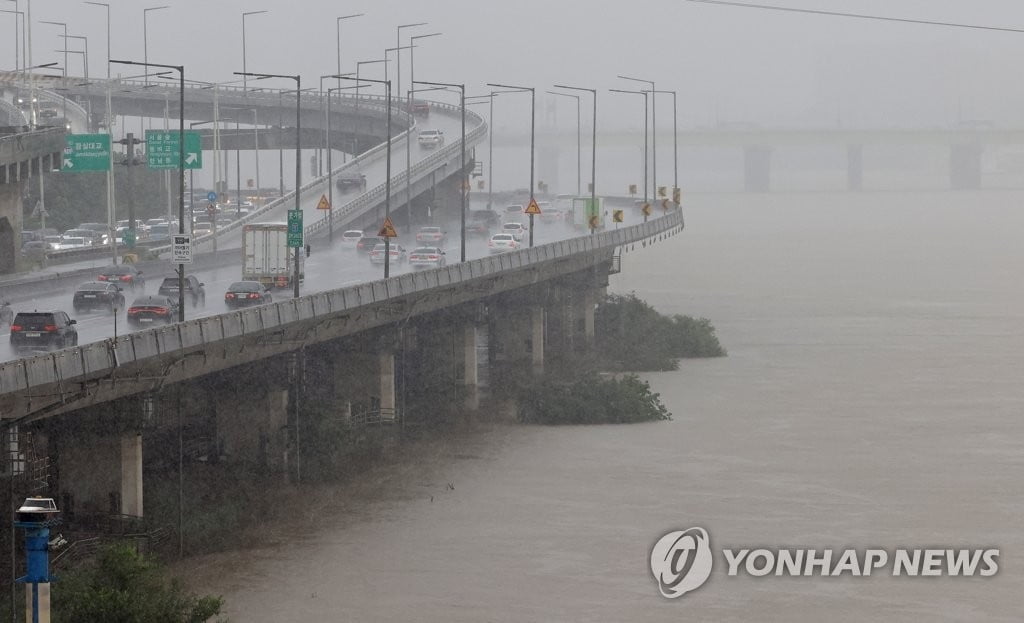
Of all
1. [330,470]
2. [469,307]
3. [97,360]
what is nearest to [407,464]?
[330,470]

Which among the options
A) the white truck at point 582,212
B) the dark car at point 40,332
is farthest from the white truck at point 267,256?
the white truck at point 582,212

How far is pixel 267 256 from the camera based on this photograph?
70.6 meters

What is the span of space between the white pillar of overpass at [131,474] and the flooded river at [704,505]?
98.8 inches

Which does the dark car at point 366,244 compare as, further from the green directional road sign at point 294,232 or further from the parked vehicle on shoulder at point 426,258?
the green directional road sign at point 294,232

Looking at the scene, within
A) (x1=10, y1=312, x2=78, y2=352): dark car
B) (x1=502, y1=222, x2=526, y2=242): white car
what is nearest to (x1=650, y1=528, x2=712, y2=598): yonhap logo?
(x1=10, y1=312, x2=78, y2=352): dark car

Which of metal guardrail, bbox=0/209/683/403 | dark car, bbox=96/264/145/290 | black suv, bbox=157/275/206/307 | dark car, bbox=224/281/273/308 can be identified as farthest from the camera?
dark car, bbox=96/264/145/290

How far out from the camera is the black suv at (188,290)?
63.4 meters

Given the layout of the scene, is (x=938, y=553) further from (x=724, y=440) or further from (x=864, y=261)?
(x=864, y=261)

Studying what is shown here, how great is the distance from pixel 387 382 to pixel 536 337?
2365 cm

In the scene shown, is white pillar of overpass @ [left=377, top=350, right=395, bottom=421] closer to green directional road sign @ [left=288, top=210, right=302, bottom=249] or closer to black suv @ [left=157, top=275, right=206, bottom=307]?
black suv @ [left=157, top=275, right=206, bottom=307]

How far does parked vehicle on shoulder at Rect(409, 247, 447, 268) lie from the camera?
3344 inches

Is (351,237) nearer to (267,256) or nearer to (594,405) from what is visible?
(267,256)

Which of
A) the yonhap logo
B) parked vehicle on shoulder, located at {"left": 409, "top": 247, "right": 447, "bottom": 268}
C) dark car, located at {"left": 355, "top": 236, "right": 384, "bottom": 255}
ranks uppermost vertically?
dark car, located at {"left": 355, "top": 236, "right": 384, "bottom": 255}

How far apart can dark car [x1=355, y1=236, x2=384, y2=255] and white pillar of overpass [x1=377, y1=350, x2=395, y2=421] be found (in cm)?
2977
